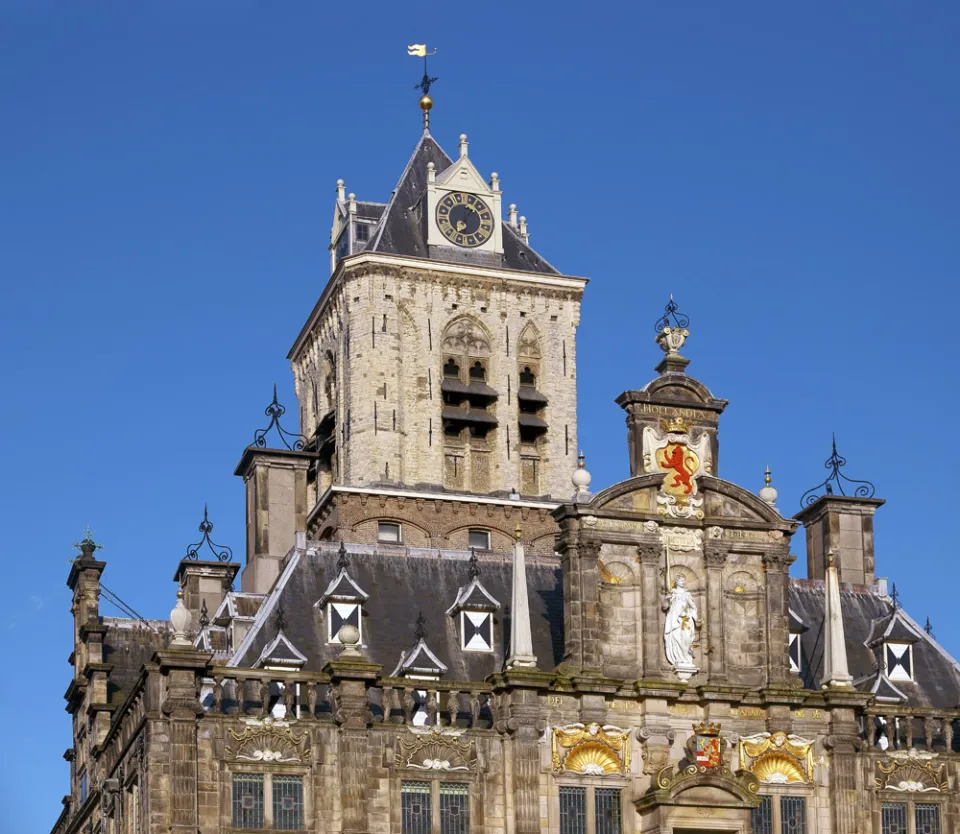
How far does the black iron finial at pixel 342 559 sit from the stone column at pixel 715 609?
10555mm

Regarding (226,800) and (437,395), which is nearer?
(226,800)

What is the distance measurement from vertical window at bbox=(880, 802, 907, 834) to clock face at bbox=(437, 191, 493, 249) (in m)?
35.2

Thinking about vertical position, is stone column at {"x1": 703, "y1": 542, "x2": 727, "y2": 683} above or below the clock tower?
below

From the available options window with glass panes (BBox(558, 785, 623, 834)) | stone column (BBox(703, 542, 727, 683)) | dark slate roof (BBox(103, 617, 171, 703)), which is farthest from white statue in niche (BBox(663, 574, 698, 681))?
dark slate roof (BBox(103, 617, 171, 703))

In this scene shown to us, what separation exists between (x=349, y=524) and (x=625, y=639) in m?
21.2

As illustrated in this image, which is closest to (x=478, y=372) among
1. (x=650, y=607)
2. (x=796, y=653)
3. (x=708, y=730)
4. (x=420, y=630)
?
(x=796, y=653)

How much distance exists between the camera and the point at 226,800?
2677 inches

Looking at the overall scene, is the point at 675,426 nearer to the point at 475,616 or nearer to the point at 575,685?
the point at 475,616

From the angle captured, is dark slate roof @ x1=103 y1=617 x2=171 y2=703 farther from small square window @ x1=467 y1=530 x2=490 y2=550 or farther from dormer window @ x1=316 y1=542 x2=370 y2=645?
dormer window @ x1=316 y1=542 x2=370 y2=645

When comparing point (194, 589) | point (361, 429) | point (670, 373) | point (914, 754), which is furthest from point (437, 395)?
point (914, 754)

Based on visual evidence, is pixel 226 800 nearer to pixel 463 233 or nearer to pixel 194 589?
pixel 194 589

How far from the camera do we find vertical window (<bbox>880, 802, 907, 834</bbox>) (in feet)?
241

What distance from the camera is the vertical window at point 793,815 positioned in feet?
236

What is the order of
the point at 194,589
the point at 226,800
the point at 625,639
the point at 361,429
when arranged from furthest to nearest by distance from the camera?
the point at 361,429 → the point at 194,589 → the point at 625,639 → the point at 226,800
